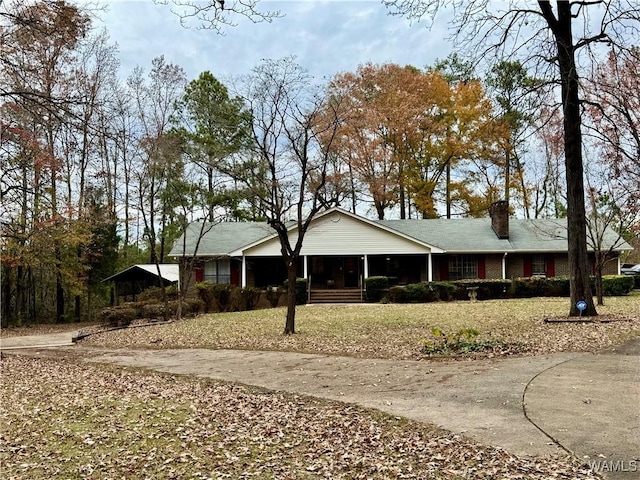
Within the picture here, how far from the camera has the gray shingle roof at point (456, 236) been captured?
2933 cm

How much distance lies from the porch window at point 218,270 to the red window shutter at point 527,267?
16.2 metres

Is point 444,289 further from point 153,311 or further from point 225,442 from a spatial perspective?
point 225,442

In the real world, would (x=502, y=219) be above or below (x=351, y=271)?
above

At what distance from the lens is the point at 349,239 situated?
2845 centimetres

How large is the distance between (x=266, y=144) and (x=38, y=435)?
12390 millimetres

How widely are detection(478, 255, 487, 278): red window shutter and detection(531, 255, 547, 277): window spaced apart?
2630 mm

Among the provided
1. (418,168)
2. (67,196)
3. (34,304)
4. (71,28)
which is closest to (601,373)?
(71,28)

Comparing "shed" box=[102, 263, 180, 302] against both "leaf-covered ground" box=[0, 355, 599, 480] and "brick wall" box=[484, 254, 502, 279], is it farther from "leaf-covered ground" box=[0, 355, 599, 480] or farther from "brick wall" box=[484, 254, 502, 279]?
"leaf-covered ground" box=[0, 355, 599, 480]

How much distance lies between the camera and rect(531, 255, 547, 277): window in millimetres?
30000

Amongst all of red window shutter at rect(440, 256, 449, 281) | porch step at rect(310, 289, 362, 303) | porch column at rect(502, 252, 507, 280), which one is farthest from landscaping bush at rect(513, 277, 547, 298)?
porch step at rect(310, 289, 362, 303)

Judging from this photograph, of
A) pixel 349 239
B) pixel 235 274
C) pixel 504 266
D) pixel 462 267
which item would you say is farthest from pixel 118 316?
pixel 504 266

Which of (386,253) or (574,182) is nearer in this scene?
(574,182)

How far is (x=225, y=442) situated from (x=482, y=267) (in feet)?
86.7

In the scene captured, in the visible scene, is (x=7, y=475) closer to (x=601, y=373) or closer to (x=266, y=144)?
(x=601, y=373)
